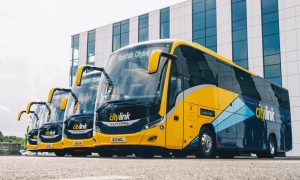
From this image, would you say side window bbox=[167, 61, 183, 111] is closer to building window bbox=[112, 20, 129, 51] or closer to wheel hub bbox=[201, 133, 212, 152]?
wheel hub bbox=[201, 133, 212, 152]

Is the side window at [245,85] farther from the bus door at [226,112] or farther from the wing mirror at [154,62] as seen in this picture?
the wing mirror at [154,62]

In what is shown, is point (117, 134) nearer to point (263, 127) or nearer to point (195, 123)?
point (195, 123)

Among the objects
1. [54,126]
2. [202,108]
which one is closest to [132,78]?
[202,108]

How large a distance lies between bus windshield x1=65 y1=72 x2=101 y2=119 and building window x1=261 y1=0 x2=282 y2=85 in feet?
51.6

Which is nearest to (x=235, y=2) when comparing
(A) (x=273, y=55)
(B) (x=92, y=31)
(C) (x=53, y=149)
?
(A) (x=273, y=55)

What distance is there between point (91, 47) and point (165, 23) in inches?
372

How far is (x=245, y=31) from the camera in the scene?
1169 inches

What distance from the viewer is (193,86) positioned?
37.4 ft

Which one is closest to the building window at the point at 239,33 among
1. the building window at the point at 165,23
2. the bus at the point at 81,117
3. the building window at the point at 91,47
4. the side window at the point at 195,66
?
the building window at the point at 165,23

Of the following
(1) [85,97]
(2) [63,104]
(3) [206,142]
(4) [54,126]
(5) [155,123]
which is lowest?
(3) [206,142]

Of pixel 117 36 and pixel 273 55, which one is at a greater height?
pixel 117 36

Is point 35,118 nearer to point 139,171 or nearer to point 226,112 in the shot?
point 226,112

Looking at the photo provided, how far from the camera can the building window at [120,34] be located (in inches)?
1481

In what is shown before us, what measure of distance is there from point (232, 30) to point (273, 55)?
4045mm
